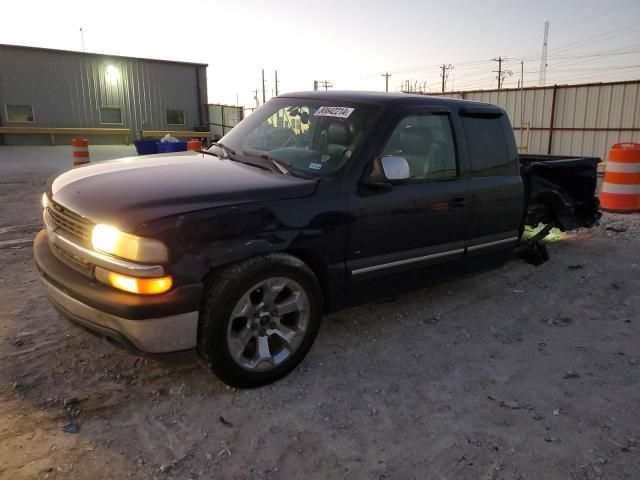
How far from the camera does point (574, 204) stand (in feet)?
21.0

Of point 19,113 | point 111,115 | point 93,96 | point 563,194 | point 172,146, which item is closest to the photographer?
point 563,194

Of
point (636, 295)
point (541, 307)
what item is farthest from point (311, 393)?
point (636, 295)

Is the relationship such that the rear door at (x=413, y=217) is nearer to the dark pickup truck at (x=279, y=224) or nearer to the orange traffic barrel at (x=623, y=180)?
the dark pickup truck at (x=279, y=224)

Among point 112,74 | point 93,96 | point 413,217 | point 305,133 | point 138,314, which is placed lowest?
point 138,314

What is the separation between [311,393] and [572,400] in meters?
1.58

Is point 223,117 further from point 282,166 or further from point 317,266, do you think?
point 317,266

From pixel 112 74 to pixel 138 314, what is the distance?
2624 cm

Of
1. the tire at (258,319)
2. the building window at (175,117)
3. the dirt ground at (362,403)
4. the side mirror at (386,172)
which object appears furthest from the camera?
the building window at (175,117)

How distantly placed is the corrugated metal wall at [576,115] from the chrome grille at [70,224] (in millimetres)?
17568

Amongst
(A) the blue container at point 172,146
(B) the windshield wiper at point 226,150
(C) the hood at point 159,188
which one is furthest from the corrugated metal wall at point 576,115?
(C) the hood at point 159,188

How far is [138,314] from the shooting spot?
2.70 metres

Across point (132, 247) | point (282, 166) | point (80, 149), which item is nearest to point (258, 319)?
point (132, 247)

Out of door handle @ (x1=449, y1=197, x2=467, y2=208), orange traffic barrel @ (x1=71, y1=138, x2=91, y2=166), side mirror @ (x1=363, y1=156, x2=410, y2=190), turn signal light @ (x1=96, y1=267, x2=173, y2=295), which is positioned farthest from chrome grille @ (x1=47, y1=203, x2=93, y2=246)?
orange traffic barrel @ (x1=71, y1=138, x2=91, y2=166)

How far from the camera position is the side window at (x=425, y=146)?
151 inches
